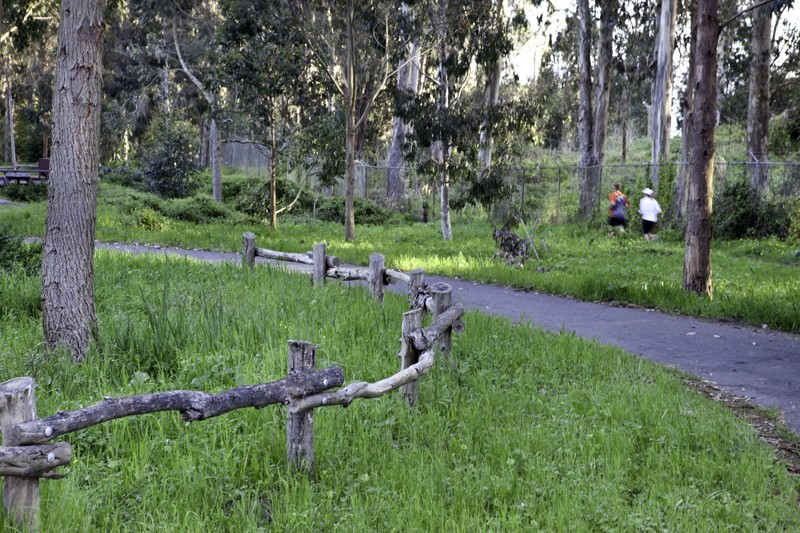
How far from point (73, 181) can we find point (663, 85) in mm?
24484

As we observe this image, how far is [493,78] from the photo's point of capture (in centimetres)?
2836

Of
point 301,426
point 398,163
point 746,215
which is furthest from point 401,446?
point 398,163

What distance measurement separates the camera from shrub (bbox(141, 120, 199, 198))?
33312 millimetres

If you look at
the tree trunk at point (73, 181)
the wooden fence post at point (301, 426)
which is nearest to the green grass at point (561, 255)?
the wooden fence post at point (301, 426)

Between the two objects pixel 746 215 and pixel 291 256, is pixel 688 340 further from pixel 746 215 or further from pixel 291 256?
pixel 746 215

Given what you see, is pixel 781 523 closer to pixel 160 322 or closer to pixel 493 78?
pixel 160 322

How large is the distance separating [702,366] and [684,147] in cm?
1980

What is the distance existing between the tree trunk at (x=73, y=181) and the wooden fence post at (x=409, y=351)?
316 centimetres

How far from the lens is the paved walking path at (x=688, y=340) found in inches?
326

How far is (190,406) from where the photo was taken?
4492mm

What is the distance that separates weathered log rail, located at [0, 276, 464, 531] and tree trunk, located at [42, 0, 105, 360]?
10.8 ft

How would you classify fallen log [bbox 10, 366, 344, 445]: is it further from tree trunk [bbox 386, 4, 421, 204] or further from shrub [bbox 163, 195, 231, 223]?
tree trunk [bbox 386, 4, 421, 204]

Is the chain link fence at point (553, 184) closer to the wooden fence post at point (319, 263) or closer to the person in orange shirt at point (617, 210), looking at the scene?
the person in orange shirt at point (617, 210)

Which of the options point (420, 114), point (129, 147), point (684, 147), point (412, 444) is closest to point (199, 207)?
point (420, 114)
